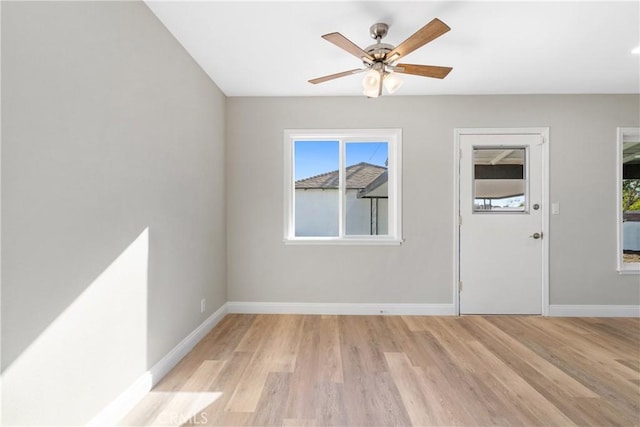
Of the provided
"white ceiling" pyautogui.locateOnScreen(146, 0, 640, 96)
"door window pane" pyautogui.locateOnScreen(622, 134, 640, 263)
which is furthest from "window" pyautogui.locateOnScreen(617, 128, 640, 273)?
"white ceiling" pyautogui.locateOnScreen(146, 0, 640, 96)

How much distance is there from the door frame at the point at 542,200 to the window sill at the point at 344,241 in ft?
2.26

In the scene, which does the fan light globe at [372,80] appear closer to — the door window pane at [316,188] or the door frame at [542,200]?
the door window pane at [316,188]

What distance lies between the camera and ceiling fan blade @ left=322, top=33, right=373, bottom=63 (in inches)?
65.0

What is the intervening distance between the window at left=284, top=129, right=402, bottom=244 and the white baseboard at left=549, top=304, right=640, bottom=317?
2.06 m

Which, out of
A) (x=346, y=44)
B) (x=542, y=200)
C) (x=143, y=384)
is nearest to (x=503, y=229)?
(x=542, y=200)

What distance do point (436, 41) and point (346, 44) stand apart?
895mm

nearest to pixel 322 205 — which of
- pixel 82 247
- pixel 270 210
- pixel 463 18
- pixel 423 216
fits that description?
pixel 270 210

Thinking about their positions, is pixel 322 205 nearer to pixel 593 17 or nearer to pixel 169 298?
pixel 169 298

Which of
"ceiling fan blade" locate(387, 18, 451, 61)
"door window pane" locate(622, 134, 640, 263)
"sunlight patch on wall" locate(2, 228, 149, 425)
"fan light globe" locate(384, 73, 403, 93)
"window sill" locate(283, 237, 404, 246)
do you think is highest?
"ceiling fan blade" locate(387, 18, 451, 61)

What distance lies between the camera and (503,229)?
123 inches

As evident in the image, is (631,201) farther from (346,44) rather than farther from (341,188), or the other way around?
(346,44)

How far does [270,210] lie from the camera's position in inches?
127

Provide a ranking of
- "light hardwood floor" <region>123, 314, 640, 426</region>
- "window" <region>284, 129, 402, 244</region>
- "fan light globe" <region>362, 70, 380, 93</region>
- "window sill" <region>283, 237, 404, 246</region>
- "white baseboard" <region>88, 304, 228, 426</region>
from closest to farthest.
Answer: "white baseboard" <region>88, 304, 228, 426</region>, "light hardwood floor" <region>123, 314, 640, 426</region>, "fan light globe" <region>362, 70, 380, 93</region>, "window sill" <region>283, 237, 404, 246</region>, "window" <region>284, 129, 402, 244</region>

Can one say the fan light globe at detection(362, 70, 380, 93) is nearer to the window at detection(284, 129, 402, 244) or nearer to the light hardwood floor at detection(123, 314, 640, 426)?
the window at detection(284, 129, 402, 244)
